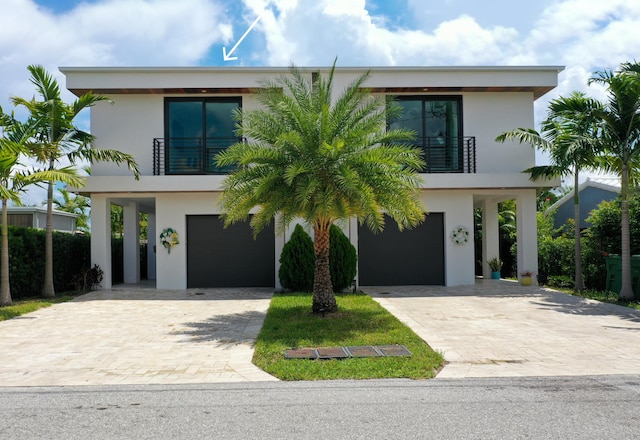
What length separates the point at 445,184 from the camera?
15984mm

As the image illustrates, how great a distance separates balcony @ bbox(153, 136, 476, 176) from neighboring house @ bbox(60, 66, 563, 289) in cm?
3

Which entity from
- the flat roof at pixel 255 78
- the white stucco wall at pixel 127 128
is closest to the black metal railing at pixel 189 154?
the white stucco wall at pixel 127 128

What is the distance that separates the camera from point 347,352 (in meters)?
7.89

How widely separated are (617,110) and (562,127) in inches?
78.0

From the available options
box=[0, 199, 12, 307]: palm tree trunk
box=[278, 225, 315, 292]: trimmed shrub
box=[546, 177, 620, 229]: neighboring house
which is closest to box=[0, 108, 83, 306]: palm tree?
box=[0, 199, 12, 307]: palm tree trunk

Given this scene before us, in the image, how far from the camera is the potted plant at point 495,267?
19438 mm

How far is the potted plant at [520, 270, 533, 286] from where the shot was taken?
54.1 feet

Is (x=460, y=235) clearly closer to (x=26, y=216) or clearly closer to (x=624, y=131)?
(x=624, y=131)

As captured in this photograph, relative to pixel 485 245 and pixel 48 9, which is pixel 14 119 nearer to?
pixel 48 9

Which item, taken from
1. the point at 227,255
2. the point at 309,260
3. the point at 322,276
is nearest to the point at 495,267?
the point at 309,260

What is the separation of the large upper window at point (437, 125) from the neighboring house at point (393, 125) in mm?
33

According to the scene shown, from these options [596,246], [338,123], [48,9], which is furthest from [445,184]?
[48,9]

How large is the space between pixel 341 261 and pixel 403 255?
9.45 ft

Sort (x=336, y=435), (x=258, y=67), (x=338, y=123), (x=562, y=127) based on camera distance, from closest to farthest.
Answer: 1. (x=336, y=435)
2. (x=338, y=123)
3. (x=562, y=127)
4. (x=258, y=67)
